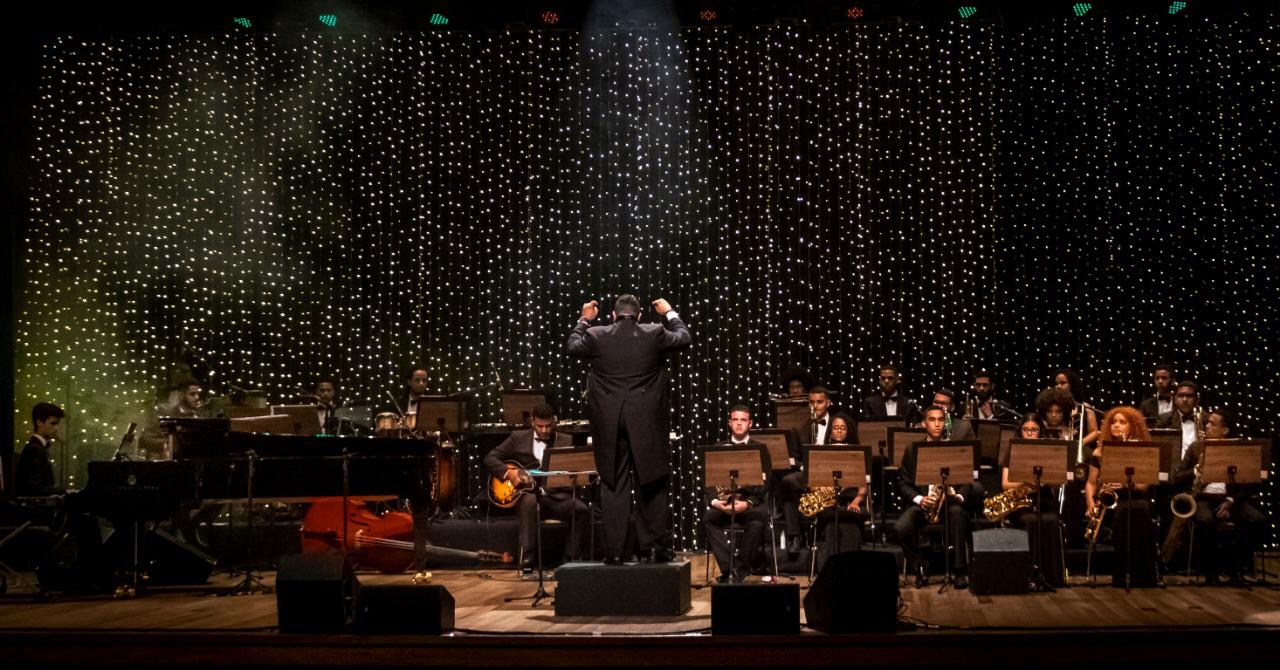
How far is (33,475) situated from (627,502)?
180 inches

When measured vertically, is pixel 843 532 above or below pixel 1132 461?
below

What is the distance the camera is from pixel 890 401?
35.3 feet

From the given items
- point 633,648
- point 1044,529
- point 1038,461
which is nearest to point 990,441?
point 1044,529

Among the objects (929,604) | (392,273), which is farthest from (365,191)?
(929,604)

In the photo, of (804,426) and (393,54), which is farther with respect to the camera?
(393,54)

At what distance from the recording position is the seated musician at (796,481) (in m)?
9.36

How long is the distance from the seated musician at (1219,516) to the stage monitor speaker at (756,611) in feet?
16.5

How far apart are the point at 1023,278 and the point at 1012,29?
8.10 ft

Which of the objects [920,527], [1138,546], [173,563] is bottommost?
[173,563]

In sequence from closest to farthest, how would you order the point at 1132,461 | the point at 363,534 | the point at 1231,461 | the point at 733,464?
1. the point at 733,464
2. the point at 1132,461
3. the point at 1231,461
4. the point at 363,534

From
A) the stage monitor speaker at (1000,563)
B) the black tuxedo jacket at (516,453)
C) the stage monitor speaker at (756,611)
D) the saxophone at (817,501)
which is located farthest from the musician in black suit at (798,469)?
the stage monitor speaker at (756,611)

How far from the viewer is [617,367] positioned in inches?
260

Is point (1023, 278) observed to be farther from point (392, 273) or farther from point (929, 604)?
point (392, 273)

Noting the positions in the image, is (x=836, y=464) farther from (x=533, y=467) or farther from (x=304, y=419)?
(x=304, y=419)
